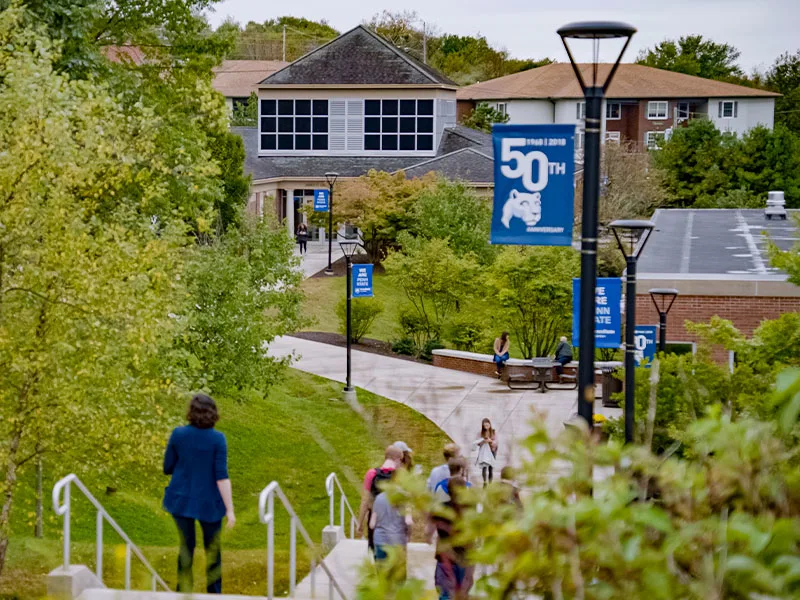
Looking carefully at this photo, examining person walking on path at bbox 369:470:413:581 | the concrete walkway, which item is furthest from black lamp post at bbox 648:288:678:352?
person walking on path at bbox 369:470:413:581

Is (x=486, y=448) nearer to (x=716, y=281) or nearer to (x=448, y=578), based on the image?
(x=448, y=578)

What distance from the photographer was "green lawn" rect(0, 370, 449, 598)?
11195 millimetres

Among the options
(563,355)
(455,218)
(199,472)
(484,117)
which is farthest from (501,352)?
(484,117)

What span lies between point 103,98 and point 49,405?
3.26 m

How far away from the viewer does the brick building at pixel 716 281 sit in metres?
22.5

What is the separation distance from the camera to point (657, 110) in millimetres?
81750

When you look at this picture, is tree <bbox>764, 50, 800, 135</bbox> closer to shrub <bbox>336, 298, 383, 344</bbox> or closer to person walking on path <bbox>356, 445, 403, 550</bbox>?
shrub <bbox>336, 298, 383, 344</bbox>

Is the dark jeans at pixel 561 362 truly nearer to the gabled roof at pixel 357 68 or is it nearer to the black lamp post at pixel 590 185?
the black lamp post at pixel 590 185

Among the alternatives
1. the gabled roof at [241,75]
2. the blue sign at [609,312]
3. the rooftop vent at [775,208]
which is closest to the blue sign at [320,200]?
the rooftop vent at [775,208]

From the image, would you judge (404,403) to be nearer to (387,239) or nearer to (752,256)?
(752,256)

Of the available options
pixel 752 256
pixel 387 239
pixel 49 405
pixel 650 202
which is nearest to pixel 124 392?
pixel 49 405

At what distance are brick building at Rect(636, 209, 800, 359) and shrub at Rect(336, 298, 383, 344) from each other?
9913 mm

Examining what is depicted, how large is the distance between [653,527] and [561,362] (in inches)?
1070

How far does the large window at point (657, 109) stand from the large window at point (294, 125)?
29765 mm
